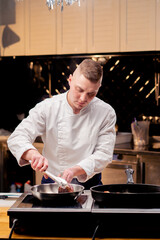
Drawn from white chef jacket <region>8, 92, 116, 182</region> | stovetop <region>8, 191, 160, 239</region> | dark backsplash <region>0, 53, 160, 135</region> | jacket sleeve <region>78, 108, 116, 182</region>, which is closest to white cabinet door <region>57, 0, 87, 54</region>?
dark backsplash <region>0, 53, 160, 135</region>

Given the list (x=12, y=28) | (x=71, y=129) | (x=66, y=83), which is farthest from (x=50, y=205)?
(x=12, y=28)

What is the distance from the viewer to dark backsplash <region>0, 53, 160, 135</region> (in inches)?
152

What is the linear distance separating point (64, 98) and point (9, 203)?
27.6 inches

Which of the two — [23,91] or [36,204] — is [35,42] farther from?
[36,204]

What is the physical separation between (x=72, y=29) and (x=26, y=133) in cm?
215

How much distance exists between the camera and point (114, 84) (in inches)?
158

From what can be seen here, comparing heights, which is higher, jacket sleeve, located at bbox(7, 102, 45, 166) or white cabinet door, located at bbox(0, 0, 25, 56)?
white cabinet door, located at bbox(0, 0, 25, 56)

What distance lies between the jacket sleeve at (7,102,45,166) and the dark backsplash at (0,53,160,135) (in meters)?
1.84

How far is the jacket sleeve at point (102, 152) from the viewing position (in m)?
1.92

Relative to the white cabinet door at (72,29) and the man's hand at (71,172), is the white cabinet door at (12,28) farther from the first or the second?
the man's hand at (71,172)

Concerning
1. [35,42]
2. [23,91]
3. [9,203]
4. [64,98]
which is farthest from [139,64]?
[9,203]

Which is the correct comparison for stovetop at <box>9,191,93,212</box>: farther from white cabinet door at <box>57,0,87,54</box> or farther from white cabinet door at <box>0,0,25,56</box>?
white cabinet door at <box>0,0,25,56</box>

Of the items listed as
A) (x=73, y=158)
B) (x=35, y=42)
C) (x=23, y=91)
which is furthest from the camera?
(x=23, y=91)

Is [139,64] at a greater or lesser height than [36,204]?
greater
